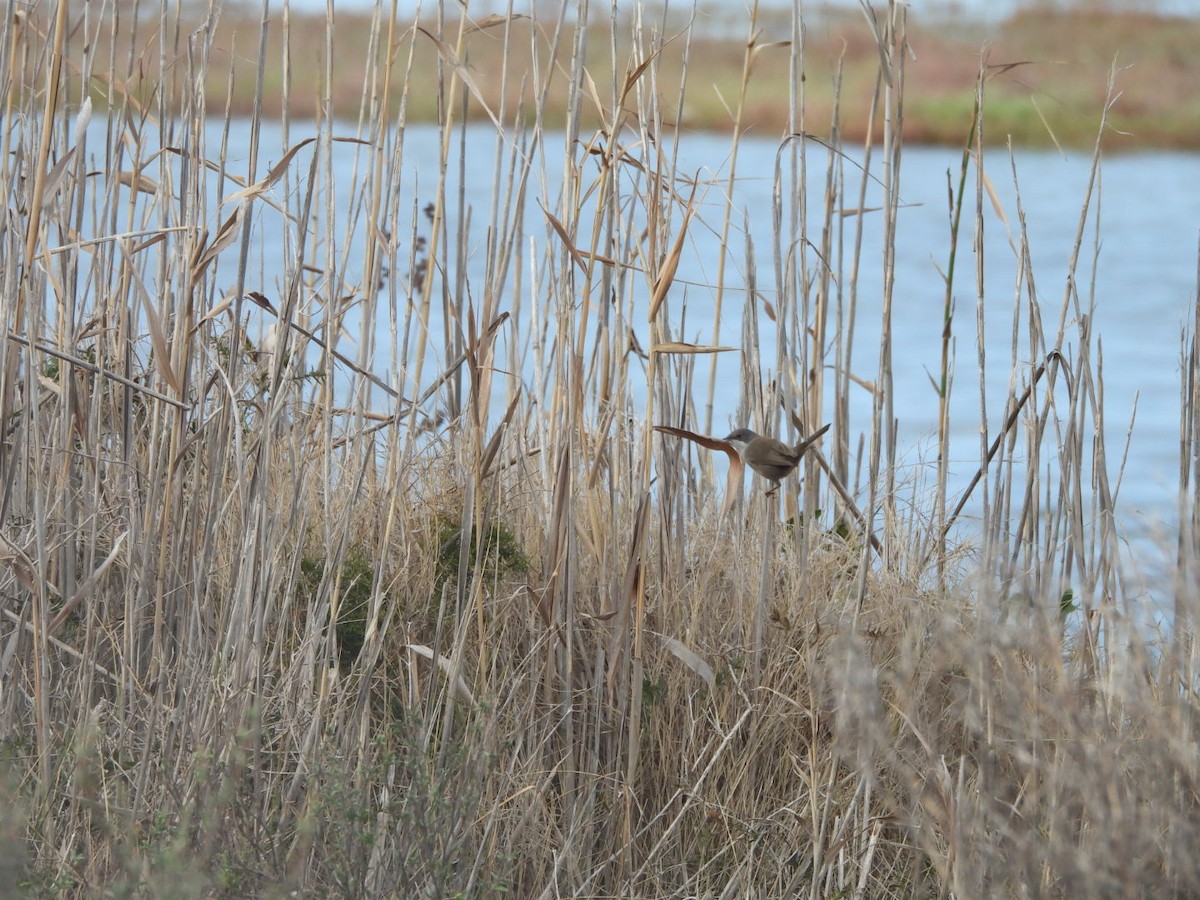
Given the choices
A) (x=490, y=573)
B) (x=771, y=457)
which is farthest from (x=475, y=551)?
(x=771, y=457)

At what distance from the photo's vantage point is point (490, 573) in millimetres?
Result: 1877

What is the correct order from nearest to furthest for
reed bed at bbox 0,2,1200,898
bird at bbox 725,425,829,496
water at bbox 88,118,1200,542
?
reed bed at bbox 0,2,1200,898
bird at bbox 725,425,829,496
water at bbox 88,118,1200,542

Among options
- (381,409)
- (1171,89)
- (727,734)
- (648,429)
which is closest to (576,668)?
(727,734)

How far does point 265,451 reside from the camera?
1556mm

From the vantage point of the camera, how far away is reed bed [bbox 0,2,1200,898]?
154 cm

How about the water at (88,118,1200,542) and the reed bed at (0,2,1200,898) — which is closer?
the reed bed at (0,2,1200,898)

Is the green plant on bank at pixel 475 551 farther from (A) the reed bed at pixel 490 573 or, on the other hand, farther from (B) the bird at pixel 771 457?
(B) the bird at pixel 771 457

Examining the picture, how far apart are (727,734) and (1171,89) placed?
1717cm

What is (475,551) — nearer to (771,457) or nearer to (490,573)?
(490,573)

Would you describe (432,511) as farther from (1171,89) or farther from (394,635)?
(1171,89)

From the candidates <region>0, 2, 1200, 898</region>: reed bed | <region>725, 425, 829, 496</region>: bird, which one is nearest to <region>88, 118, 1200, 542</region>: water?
<region>0, 2, 1200, 898</region>: reed bed

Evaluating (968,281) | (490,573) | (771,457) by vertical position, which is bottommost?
(490,573)

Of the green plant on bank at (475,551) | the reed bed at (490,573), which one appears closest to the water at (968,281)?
the reed bed at (490,573)

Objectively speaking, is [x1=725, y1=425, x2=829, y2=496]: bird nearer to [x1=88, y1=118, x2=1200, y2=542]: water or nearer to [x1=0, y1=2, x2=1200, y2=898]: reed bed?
[x1=0, y1=2, x2=1200, y2=898]: reed bed
